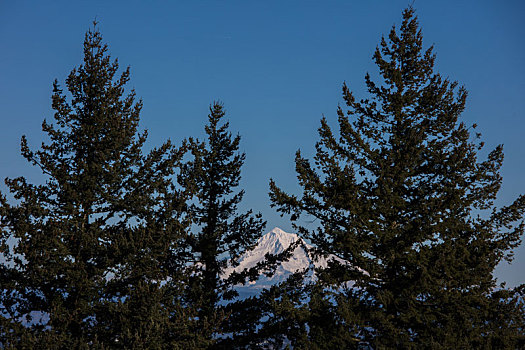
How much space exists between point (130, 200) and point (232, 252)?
6.89m

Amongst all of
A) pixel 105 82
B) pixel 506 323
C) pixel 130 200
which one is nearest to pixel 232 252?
pixel 130 200

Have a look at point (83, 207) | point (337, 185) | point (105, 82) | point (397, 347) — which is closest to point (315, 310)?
point (397, 347)

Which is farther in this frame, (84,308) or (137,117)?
(137,117)

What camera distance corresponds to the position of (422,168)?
18688 millimetres

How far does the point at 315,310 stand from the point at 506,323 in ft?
21.4

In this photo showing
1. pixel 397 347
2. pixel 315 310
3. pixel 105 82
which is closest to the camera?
pixel 397 347

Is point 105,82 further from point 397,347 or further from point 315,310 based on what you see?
point 397,347

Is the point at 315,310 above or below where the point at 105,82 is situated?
below

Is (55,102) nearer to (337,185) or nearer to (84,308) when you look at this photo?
(84,308)

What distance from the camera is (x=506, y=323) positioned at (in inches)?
658

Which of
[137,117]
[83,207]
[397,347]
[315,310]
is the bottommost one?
[397,347]

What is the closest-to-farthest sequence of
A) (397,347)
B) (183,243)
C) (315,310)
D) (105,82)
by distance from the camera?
(397,347), (315,310), (105,82), (183,243)

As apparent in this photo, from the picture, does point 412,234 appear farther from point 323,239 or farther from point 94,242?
point 94,242

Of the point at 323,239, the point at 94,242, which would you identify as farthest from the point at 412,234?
the point at 94,242
